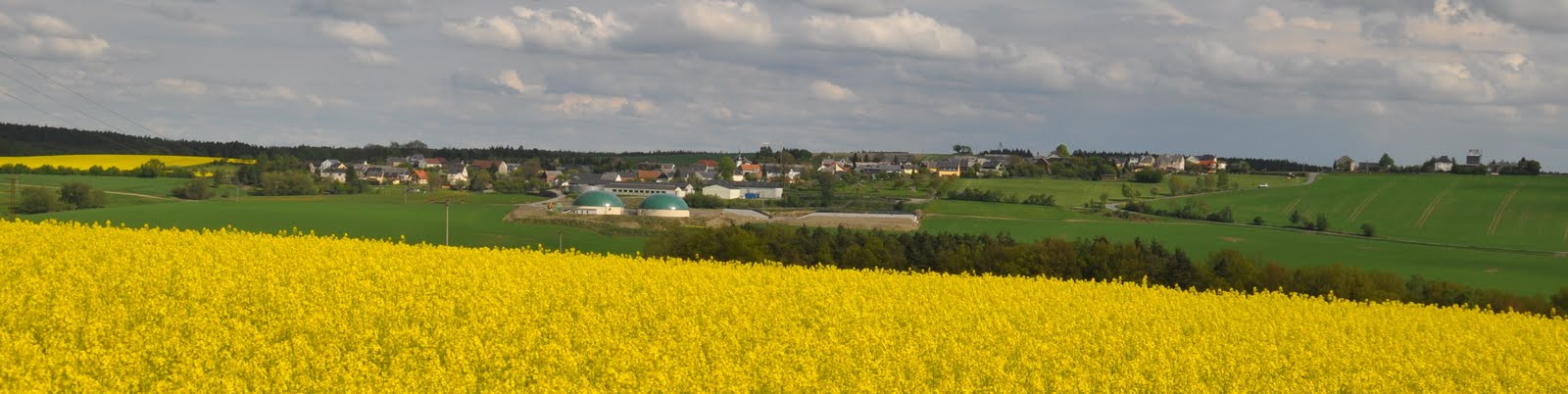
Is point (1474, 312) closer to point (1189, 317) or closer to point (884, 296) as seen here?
point (1189, 317)

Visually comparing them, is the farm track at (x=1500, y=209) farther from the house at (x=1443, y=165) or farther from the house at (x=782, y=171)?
the house at (x=782, y=171)

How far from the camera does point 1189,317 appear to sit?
765 inches

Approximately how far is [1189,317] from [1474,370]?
450 centimetres

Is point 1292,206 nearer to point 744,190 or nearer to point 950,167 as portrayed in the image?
point 744,190

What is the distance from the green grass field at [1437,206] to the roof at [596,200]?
151 ft

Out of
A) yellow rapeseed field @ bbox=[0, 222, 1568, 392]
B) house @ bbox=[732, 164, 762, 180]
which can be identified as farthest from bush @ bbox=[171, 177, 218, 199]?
yellow rapeseed field @ bbox=[0, 222, 1568, 392]

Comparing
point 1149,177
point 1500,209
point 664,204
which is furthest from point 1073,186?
point 664,204

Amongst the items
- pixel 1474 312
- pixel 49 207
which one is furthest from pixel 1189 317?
pixel 49 207

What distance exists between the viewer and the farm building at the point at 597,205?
295ft

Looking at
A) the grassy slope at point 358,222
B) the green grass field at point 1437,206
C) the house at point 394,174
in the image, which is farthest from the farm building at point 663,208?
the house at point 394,174

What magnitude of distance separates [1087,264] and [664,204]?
5293 centimetres

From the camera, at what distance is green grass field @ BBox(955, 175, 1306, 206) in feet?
362

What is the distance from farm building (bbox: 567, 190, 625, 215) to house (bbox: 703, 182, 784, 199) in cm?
1995

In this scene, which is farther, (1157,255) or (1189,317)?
(1157,255)
